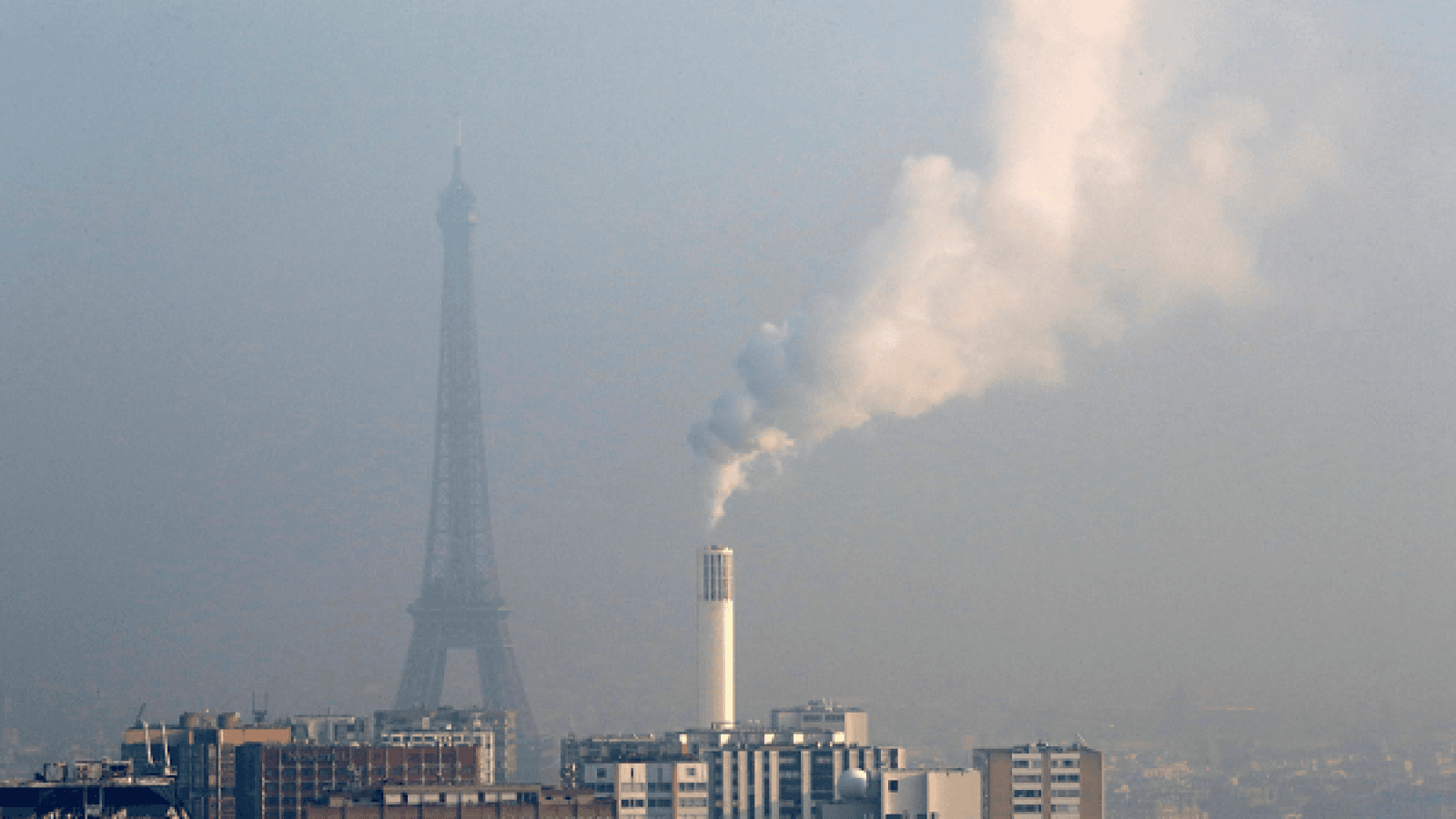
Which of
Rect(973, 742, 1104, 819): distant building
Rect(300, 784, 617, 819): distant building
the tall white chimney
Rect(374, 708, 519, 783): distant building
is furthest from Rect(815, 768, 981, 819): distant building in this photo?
Rect(374, 708, 519, 783): distant building

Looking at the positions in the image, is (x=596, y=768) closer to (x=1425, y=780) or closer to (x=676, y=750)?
(x=676, y=750)

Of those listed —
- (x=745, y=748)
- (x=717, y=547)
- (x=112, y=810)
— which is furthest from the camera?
(x=717, y=547)

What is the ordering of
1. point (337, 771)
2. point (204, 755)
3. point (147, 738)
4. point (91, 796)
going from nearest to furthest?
point (91, 796)
point (337, 771)
point (204, 755)
point (147, 738)

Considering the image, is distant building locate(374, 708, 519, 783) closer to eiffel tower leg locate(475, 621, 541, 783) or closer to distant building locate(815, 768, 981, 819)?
eiffel tower leg locate(475, 621, 541, 783)

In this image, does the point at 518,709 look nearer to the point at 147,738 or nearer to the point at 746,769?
the point at 147,738

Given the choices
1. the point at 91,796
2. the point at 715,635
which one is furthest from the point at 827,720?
the point at 91,796

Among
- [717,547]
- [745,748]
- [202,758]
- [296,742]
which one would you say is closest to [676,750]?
[745,748]
